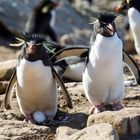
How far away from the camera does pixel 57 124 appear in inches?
202

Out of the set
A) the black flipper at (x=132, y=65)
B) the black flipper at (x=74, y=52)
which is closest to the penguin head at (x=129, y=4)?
the black flipper at (x=74, y=52)

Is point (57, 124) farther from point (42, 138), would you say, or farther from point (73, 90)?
point (73, 90)

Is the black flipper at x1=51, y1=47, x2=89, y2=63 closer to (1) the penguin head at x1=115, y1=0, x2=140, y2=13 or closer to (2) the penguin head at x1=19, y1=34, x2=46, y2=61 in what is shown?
(2) the penguin head at x1=19, y1=34, x2=46, y2=61

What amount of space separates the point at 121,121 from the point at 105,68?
92cm

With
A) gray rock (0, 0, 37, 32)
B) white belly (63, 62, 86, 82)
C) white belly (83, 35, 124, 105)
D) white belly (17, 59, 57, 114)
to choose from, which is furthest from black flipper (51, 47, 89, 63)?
gray rock (0, 0, 37, 32)

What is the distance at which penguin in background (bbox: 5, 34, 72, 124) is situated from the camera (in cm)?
504

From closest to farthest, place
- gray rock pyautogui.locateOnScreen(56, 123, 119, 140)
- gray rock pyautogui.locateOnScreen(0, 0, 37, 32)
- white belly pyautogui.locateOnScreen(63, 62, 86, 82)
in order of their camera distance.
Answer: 1. gray rock pyautogui.locateOnScreen(56, 123, 119, 140)
2. white belly pyautogui.locateOnScreen(63, 62, 86, 82)
3. gray rock pyautogui.locateOnScreen(0, 0, 37, 32)

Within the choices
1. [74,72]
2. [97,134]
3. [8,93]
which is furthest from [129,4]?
[97,134]

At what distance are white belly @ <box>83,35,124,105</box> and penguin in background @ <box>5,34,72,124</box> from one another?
269mm

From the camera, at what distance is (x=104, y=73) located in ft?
17.2

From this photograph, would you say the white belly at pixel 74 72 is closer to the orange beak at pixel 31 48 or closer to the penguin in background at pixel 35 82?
the penguin in background at pixel 35 82

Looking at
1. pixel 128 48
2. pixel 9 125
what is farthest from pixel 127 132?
pixel 128 48

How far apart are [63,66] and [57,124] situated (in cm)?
229

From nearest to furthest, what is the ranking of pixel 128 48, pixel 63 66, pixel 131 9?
pixel 63 66 → pixel 131 9 → pixel 128 48
